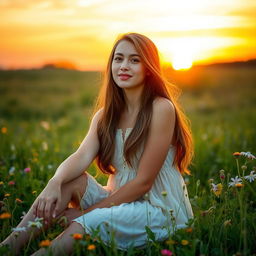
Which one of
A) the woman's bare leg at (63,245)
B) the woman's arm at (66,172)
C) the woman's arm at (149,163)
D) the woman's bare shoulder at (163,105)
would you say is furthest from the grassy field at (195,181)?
the woman's bare shoulder at (163,105)

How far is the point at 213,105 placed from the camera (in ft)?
38.6

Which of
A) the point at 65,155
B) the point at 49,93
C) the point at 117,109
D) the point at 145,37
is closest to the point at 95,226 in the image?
the point at 117,109

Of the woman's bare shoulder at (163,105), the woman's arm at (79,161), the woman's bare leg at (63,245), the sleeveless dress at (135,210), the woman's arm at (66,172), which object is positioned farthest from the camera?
the woman's bare shoulder at (163,105)

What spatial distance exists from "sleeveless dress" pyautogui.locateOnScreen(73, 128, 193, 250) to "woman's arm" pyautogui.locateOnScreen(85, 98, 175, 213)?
Result: 0.06 m

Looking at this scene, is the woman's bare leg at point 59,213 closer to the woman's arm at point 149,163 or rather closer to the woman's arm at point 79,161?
the woman's arm at point 79,161

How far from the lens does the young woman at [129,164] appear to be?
2387 millimetres

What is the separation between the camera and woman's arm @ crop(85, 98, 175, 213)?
252 cm

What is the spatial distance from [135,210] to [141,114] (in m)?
0.65

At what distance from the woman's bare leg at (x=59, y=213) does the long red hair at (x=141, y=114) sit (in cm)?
29

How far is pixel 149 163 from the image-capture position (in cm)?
253

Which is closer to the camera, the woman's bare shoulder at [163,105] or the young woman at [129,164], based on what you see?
the young woman at [129,164]

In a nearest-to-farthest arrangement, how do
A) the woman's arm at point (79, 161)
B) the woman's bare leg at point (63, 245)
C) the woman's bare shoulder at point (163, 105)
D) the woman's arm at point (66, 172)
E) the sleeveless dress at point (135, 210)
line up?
the woman's bare leg at point (63, 245)
the sleeveless dress at point (135, 210)
the woman's arm at point (66, 172)
the woman's arm at point (79, 161)
the woman's bare shoulder at point (163, 105)

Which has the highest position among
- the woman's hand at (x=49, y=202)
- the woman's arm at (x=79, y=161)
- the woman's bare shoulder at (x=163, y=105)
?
the woman's bare shoulder at (x=163, y=105)

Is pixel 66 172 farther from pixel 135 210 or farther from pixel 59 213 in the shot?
pixel 135 210
